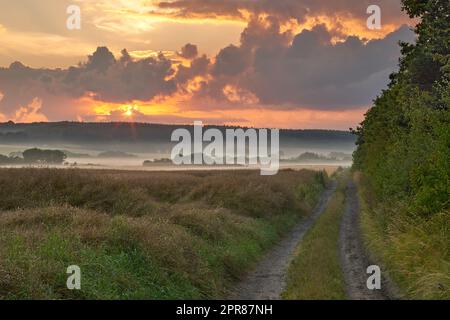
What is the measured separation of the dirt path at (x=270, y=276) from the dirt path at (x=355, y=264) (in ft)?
7.27

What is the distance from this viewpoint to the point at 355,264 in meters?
19.5

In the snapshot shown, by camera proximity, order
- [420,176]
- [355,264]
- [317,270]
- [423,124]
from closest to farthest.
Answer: [420,176]
[317,270]
[355,264]
[423,124]

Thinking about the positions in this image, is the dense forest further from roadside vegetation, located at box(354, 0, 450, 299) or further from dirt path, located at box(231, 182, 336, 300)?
dirt path, located at box(231, 182, 336, 300)

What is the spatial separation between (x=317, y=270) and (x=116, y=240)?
7.02m

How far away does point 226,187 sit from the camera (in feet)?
113

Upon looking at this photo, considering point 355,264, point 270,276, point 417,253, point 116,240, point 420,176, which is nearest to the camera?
point 116,240

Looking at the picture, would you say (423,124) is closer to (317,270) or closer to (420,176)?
(420,176)

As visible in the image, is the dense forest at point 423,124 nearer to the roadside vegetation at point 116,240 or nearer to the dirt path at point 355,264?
the dirt path at point 355,264

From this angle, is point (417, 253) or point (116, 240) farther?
point (417, 253)

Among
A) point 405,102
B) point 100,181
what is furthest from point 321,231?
point 100,181

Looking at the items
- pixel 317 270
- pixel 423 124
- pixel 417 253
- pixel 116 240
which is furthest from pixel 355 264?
pixel 116 240

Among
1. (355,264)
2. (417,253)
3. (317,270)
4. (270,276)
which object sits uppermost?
(417,253)

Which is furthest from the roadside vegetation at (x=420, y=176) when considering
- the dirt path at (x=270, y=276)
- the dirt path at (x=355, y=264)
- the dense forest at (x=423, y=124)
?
the dirt path at (x=270, y=276)

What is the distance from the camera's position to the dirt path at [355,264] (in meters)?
14.8
